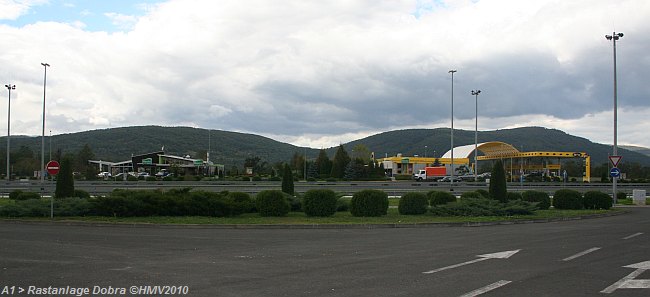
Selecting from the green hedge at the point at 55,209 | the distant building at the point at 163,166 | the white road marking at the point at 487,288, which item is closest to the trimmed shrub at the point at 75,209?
the green hedge at the point at 55,209

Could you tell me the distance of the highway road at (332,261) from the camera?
8.97 meters

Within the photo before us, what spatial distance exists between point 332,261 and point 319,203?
12.0 m

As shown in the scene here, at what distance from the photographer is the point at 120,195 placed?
23.4 meters

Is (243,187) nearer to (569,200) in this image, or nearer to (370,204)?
(370,204)

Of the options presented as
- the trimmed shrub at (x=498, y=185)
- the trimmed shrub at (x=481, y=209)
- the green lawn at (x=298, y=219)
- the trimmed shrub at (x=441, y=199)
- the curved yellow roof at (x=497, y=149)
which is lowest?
the green lawn at (x=298, y=219)

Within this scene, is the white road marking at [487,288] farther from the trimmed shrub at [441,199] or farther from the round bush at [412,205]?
the trimmed shrub at [441,199]

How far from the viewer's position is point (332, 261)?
11.8 meters

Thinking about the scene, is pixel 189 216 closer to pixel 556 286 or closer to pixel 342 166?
pixel 556 286

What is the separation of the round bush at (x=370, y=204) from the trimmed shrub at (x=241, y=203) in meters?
4.63

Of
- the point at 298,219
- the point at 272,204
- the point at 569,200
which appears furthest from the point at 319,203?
the point at 569,200

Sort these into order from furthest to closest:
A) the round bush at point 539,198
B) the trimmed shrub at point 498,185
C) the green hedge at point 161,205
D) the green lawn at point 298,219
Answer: the round bush at point 539,198
the trimmed shrub at point 498,185
the green hedge at point 161,205
the green lawn at point 298,219

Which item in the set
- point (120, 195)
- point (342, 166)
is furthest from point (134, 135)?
point (120, 195)

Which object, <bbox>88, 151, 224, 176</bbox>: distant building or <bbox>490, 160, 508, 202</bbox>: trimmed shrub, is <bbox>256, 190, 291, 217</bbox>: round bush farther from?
<bbox>88, 151, 224, 176</bbox>: distant building

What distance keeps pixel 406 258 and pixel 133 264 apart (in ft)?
18.9
